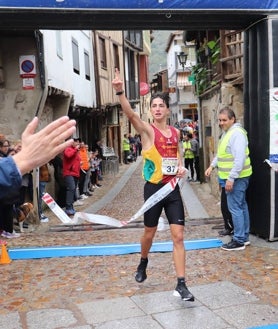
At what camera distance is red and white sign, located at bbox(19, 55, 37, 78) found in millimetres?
9195

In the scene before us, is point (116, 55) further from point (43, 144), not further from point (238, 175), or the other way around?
point (43, 144)

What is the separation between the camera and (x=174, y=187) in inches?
187

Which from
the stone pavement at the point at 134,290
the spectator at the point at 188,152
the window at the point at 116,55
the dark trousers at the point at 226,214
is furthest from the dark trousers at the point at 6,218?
the window at the point at 116,55

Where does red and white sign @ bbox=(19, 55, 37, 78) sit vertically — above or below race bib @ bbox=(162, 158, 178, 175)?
above

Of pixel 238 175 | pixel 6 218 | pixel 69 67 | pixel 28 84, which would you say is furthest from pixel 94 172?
pixel 238 175

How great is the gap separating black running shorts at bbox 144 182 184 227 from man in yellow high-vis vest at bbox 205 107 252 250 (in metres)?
1.64

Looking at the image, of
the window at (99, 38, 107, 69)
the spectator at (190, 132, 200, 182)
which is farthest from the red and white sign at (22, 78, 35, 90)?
the window at (99, 38, 107, 69)

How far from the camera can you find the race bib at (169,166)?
4.77 m

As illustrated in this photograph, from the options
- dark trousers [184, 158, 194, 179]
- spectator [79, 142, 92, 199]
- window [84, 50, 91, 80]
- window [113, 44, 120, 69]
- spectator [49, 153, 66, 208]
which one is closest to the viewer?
spectator [49, 153, 66, 208]

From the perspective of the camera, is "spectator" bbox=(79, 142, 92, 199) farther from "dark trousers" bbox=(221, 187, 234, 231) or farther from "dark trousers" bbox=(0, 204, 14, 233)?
"dark trousers" bbox=(221, 187, 234, 231)

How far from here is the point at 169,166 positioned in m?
4.79

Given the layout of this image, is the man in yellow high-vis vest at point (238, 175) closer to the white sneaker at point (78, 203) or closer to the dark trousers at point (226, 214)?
the dark trousers at point (226, 214)

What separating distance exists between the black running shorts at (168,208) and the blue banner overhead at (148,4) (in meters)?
2.53

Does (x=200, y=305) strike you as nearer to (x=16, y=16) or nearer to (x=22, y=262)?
(x=22, y=262)
